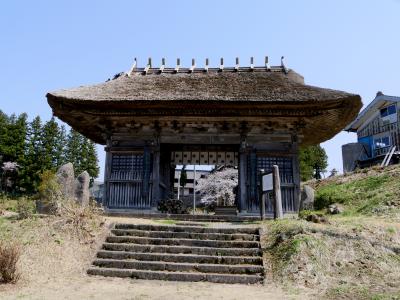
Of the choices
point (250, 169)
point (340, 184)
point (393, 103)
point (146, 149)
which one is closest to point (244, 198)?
point (250, 169)

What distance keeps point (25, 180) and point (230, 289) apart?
40471mm

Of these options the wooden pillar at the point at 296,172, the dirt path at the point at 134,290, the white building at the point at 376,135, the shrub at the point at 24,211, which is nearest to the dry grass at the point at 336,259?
the dirt path at the point at 134,290

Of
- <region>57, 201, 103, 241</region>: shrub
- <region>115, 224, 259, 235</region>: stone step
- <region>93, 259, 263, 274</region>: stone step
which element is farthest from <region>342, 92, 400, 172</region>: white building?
<region>57, 201, 103, 241</region>: shrub

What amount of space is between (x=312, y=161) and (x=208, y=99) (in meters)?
29.5

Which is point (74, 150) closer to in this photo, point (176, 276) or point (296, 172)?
point (296, 172)

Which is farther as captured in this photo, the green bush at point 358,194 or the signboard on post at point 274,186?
the green bush at point 358,194

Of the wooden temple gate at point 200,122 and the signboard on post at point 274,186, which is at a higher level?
the wooden temple gate at point 200,122

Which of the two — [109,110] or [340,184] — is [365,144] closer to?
[340,184]

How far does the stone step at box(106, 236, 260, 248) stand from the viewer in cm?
1022

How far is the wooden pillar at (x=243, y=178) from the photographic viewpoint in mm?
15340

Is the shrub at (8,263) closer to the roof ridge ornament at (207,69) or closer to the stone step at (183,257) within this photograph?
the stone step at (183,257)

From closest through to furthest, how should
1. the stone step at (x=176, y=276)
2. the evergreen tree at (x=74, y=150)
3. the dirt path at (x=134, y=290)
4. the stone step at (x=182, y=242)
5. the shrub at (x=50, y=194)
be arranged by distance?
1. the dirt path at (x=134, y=290)
2. the stone step at (x=176, y=276)
3. the stone step at (x=182, y=242)
4. the shrub at (x=50, y=194)
5. the evergreen tree at (x=74, y=150)

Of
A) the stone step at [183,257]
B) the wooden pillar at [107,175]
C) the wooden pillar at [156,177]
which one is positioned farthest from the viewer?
the wooden pillar at [107,175]

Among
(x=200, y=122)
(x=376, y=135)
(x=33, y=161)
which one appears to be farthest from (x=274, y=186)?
(x=33, y=161)
